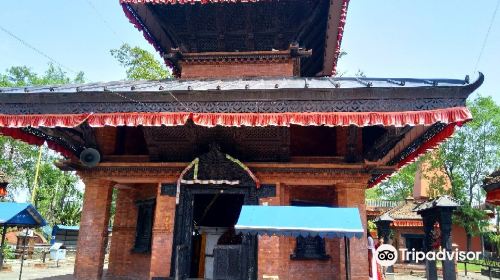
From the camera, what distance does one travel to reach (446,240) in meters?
8.99

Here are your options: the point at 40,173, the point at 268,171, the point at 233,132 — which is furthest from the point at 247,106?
the point at 40,173

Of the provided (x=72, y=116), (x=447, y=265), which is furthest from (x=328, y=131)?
(x=72, y=116)

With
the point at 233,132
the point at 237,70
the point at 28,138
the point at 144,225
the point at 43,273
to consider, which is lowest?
the point at 43,273

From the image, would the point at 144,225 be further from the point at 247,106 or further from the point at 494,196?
the point at 494,196

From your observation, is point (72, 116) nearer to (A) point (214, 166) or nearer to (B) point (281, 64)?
(A) point (214, 166)

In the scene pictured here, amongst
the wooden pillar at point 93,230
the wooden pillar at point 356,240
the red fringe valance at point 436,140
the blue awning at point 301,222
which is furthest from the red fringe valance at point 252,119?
the wooden pillar at point 93,230

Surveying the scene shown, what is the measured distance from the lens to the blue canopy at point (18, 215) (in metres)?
13.2

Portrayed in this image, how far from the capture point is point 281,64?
10102 mm

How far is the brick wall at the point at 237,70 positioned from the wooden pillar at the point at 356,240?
345 centimetres

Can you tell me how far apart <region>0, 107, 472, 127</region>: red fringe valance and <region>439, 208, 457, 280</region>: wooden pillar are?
4.12 m

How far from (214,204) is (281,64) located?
18.3ft

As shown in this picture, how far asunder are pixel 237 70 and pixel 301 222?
215 inches

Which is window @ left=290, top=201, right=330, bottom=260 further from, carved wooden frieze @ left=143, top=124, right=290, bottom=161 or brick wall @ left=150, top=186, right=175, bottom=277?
brick wall @ left=150, top=186, right=175, bottom=277

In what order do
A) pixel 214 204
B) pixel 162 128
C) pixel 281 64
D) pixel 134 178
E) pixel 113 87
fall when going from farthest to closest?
pixel 214 204 < pixel 281 64 < pixel 134 178 < pixel 162 128 < pixel 113 87
